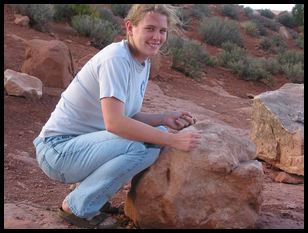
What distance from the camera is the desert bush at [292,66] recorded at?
13.4 metres

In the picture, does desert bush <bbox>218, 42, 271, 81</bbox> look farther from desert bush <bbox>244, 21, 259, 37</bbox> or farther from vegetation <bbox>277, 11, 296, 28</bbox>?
vegetation <bbox>277, 11, 296, 28</bbox>

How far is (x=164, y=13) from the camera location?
128 inches

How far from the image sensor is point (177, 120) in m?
3.59

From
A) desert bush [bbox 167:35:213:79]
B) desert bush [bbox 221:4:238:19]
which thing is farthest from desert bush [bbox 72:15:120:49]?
desert bush [bbox 221:4:238:19]

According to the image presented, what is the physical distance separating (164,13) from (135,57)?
318 millimetres

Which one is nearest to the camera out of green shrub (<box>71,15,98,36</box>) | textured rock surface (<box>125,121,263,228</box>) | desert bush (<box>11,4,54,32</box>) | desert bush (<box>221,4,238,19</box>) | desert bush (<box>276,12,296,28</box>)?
textured rock surface (<box>125,121,263,228</box>)

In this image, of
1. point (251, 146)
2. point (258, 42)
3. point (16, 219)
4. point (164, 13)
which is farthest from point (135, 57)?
point (258, 42)

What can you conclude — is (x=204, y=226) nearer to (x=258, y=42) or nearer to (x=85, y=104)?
(x=85, y=104)

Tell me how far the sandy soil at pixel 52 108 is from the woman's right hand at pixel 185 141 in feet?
2.21

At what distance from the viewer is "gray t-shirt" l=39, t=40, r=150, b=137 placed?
3.03m

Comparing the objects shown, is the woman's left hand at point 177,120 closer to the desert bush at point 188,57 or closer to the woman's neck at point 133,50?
the woman's neck at point 133,50

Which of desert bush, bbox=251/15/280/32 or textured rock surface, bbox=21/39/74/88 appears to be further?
desert bush, bbox=251/15/280/32

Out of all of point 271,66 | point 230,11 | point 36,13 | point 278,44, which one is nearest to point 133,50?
point 36,13

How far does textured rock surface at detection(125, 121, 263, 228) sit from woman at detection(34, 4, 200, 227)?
108 mm
